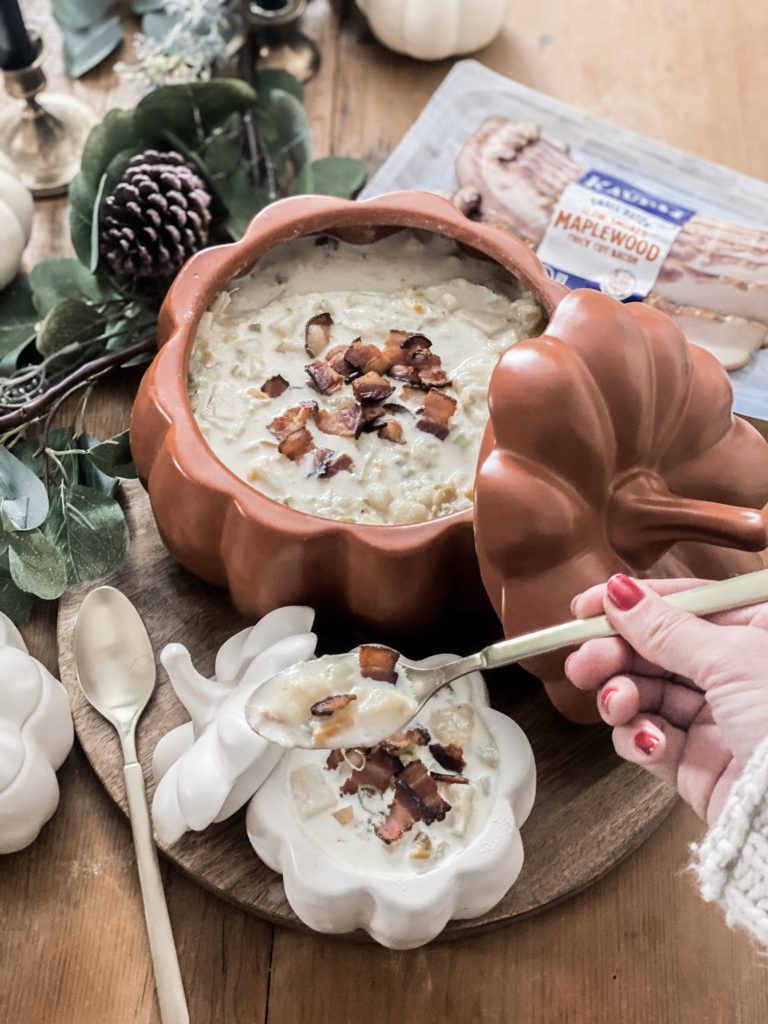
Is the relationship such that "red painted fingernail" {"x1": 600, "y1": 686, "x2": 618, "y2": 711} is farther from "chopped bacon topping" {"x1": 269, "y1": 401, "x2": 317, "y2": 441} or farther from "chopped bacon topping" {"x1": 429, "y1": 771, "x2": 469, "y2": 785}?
"chopped bacon topping" {"x1": 269, "y1": 401, "x2": 317, "y2": 441}

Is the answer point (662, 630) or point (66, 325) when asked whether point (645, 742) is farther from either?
point (66, 325)

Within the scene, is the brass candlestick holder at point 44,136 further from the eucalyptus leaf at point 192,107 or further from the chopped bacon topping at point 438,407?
the chopped bacon topping at point 438,407

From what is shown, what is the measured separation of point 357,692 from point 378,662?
3 cm

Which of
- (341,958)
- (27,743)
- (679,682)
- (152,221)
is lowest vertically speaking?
(341,958)

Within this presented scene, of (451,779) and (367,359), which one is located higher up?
(367,359)

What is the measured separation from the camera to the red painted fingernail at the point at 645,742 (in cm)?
100

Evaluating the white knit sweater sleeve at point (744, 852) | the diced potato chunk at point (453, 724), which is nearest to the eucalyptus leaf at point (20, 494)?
the diced potato chunk at point (453, 724)

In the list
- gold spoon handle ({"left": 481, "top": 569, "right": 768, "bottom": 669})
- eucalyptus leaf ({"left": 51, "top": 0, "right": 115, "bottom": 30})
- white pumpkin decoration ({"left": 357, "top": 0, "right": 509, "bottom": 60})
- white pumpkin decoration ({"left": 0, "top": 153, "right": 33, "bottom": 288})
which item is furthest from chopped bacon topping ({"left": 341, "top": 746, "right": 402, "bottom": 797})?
eucalyptus leaf ({"left": 51, "top": 0, "right": 115, "bottom": 30})

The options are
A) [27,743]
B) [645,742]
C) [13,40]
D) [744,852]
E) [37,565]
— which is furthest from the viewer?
[13,40]

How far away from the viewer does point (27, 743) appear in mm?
1100

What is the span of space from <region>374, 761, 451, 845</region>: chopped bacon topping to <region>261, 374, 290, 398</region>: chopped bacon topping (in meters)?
0.41

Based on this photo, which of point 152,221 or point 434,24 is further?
point 434,24

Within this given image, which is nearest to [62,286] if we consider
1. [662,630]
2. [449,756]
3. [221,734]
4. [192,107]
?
[192,107]

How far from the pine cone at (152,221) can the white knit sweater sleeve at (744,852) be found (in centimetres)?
88
